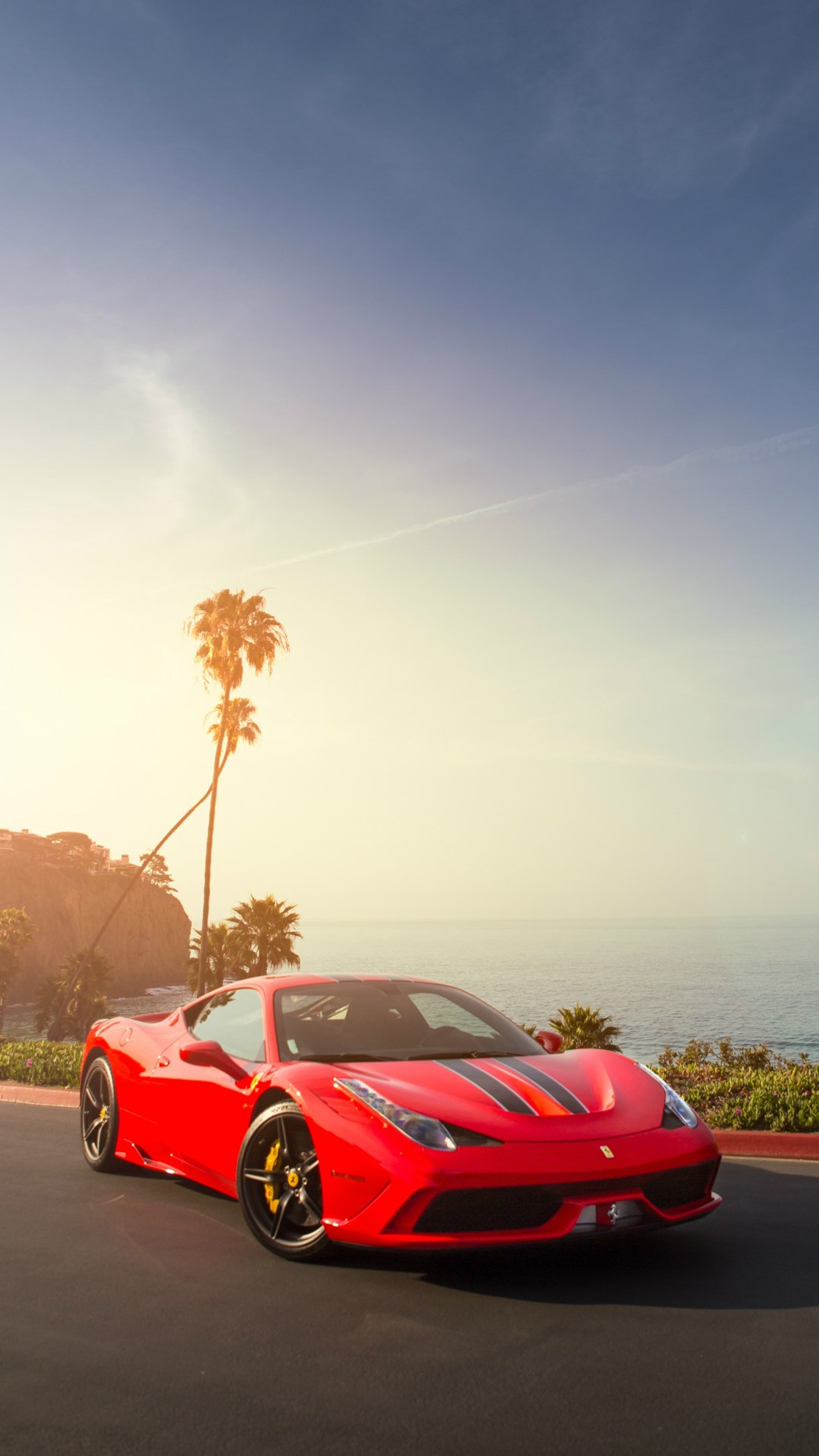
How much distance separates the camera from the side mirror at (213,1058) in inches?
205

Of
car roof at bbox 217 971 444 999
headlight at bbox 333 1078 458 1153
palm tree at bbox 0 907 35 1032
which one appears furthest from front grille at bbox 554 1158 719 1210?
palm tree at bbox 0 907 35 1032

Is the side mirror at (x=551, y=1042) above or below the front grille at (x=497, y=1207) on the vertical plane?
above

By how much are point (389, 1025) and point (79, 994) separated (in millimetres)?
55805

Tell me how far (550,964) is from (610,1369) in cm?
14855

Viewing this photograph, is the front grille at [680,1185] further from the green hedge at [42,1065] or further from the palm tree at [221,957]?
the palm tree at [221,957]

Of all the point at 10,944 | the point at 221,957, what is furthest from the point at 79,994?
the point at 10,944

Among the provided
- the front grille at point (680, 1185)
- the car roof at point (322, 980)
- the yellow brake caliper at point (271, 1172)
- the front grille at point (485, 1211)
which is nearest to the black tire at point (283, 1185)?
the yellow brake caliper at point (271, 1172)

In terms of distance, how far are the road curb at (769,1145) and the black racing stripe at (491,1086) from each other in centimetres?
325

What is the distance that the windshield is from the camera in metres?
5.19

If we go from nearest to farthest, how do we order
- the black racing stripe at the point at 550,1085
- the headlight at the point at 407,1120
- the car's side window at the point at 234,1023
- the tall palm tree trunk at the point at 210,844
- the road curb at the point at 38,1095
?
the headlight at the point at 407,1120 < the black racing stripe at the point at 550,1085 < the car's side window at the point at 234,1023 < the road curb at the point at 38,1095 < the tall palm tree trunk at the point at 210,844

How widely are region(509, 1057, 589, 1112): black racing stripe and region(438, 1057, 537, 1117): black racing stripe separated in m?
0.17

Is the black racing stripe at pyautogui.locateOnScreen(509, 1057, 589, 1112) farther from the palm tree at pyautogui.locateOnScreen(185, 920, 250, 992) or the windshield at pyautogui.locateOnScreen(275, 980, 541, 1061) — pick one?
the palm tree at pyautogui.locateOnScreen(185, 920, 250, 992)

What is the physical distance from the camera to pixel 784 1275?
433 centimetres

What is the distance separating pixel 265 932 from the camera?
49562mm
